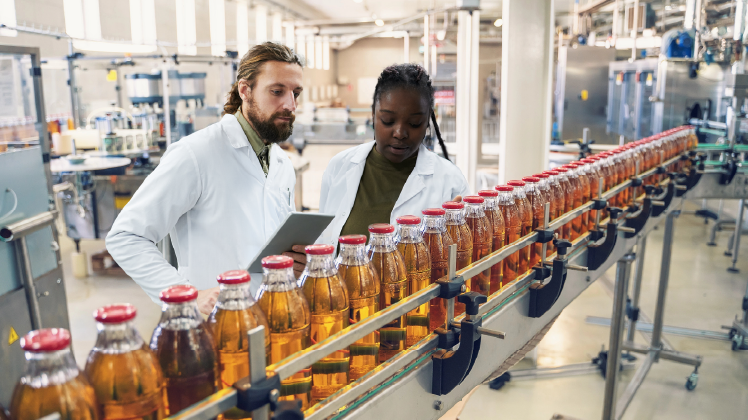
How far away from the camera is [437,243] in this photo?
1142mm

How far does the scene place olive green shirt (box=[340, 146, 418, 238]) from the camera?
5.70 feet

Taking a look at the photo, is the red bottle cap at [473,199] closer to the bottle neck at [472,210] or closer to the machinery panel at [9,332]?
the bottle neck at [472,210]

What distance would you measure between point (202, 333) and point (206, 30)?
1133 cm

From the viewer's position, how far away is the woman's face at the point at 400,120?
1608 mm

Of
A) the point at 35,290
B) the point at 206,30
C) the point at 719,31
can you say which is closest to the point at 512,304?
the point at 35,290

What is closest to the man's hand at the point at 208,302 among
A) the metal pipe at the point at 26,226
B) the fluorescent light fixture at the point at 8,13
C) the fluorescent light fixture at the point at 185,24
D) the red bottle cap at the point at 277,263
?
the red bottle cap at the point at 277,263

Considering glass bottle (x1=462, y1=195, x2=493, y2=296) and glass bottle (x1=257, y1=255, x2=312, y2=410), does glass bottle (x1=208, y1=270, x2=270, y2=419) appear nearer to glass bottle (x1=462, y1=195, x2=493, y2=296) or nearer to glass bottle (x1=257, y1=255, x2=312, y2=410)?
glass bottle (x1=257, y1=255, x2=312, y2=410)

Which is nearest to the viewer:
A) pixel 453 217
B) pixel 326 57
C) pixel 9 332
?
pixel 453 217

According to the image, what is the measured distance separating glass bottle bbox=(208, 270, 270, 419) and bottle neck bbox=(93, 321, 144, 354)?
13cm

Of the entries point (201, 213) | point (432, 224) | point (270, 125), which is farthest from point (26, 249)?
point (432, 224)

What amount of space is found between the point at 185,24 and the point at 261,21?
12.5ft

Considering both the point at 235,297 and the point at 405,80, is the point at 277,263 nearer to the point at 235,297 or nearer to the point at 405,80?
the point at 235,297

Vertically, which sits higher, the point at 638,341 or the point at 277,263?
the point at 277,263

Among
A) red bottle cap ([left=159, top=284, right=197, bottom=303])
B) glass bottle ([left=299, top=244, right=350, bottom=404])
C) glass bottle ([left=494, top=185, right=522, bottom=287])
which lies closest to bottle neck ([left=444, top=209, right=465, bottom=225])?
glass bottle ([left=494, top=185, right=522, bottom=287])
